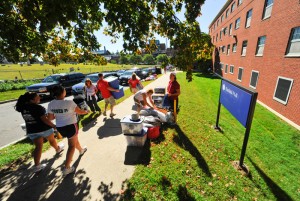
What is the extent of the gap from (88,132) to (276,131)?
7.90 m

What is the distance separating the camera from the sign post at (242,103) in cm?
322

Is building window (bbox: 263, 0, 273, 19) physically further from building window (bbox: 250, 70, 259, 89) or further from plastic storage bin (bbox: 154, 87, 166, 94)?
plastic storage bin (bbox: 154, 87, 166, 94)

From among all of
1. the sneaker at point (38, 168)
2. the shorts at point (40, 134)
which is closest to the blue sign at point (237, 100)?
the shorts at point (40, 134)

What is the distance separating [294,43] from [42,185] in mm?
12262

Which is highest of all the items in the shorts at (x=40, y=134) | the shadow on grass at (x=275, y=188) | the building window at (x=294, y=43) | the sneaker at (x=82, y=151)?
the building window at (x=294, y=43)

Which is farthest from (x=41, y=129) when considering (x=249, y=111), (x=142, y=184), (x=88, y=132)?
(x=249, y=111)

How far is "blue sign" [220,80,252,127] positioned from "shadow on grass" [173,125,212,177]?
1.46m

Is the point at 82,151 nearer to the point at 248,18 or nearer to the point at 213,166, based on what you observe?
the point at 213,166

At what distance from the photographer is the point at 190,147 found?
4695 mm

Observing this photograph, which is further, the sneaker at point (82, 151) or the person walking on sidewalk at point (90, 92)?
the person walking on sidewalk at point (90, 92)

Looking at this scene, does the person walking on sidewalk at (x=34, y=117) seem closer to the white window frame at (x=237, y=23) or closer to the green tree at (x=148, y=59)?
the white window frame at (x=237, y=23)

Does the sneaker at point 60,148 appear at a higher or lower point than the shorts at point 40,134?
lower

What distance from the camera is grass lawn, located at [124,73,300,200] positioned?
316 centimetres

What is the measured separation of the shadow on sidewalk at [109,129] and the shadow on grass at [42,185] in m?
1.83
